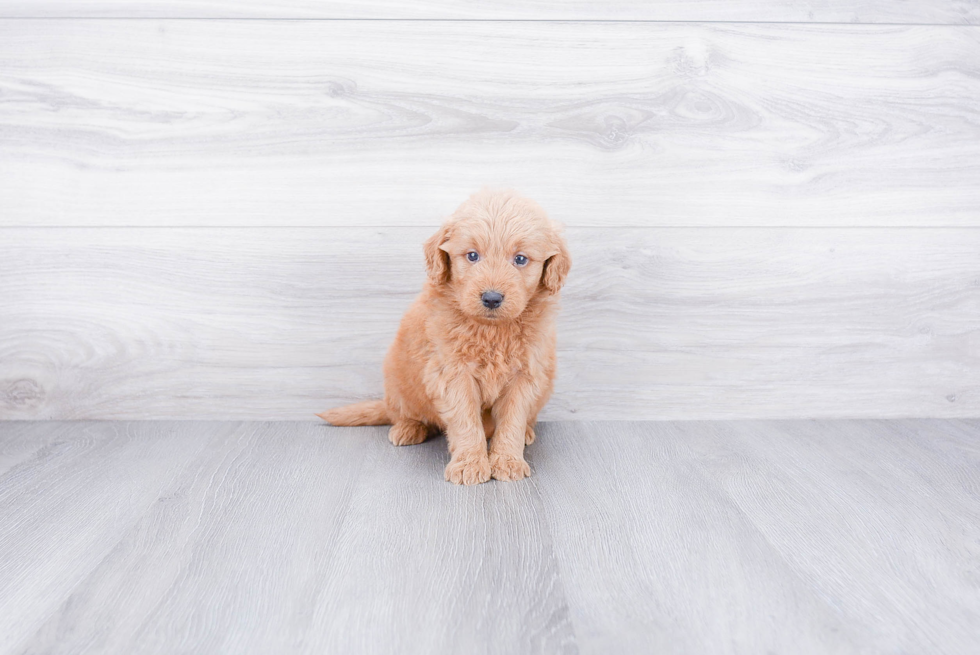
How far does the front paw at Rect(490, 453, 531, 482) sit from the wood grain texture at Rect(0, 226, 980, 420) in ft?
1.46

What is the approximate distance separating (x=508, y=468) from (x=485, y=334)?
1.05ft

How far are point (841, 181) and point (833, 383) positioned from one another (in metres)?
0.59

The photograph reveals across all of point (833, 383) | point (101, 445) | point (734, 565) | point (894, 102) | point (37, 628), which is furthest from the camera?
point (833, 383)

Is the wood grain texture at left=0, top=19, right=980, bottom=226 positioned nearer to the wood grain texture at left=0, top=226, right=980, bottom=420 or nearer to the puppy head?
the wood grain texture at left=0, top=226, right=980, bottom=420

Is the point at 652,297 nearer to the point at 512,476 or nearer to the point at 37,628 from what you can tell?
the point at 512,476

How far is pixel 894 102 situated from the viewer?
1.95 metres

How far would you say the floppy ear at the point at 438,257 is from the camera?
1593 mm

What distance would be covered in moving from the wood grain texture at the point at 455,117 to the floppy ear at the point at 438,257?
0.35 meters

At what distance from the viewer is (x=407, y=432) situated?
6.04 ft

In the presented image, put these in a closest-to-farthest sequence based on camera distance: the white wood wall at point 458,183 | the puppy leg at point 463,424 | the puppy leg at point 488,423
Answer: the puppy leg at point 463,424 < the puppy leg at point 488,423 < the white wood wall at point 458,183

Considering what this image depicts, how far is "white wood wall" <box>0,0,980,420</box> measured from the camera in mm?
1887

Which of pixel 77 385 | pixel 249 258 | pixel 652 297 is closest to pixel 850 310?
pixel 652 297

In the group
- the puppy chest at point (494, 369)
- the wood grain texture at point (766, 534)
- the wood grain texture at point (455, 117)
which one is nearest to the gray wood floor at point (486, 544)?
the wood grain texture at point (766, 534)

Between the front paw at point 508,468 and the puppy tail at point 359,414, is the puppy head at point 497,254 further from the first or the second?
the puppy tail at point 359,414
